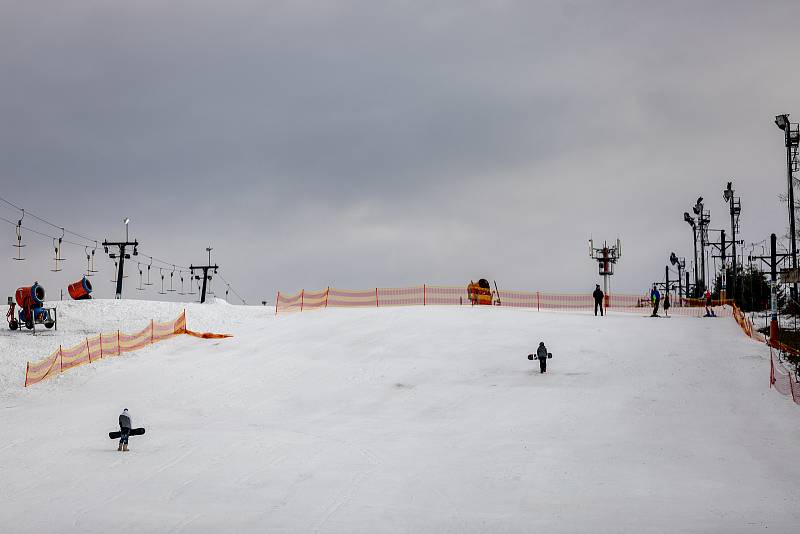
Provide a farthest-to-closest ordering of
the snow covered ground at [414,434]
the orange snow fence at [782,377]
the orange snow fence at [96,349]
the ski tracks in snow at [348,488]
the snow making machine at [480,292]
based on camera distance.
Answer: the snow making machine at [480,292] < the orange snow fence at [96,349] < the orange snow fence at [782,377] < the snow covered ground at [414,434] < the ski tracks in snow at [348,488]

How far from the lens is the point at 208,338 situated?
39812 millimetres

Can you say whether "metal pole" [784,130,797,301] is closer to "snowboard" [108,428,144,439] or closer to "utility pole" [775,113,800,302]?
"utility pole" [775,113,800,302]

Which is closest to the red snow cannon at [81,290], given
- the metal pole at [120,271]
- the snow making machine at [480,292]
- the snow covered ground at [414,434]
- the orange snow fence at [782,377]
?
the metal pole at [120,271]

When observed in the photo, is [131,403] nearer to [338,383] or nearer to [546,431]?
[338,383]

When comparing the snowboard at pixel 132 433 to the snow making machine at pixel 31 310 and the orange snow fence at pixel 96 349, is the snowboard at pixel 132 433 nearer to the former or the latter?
the orange snow fence at pixel 96 349

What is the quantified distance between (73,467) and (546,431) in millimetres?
11851

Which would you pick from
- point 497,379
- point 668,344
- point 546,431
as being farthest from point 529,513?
point 668,344

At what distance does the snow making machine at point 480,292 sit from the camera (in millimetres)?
49875

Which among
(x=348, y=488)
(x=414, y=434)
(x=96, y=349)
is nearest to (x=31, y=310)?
(x=96, y=349)

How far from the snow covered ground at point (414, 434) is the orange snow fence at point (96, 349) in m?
1.16

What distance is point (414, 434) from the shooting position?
73.8 feet

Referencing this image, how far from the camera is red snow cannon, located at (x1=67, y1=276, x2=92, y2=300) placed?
53281 mm

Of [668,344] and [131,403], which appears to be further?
[668,344]

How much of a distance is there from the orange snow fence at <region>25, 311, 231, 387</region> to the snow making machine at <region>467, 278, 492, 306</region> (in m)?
16.2
